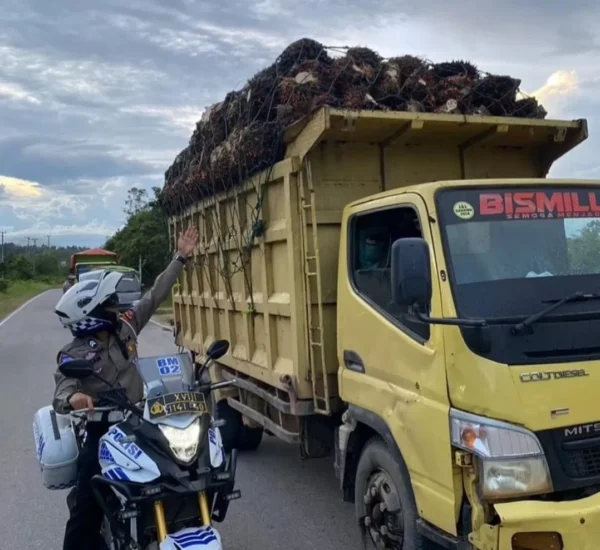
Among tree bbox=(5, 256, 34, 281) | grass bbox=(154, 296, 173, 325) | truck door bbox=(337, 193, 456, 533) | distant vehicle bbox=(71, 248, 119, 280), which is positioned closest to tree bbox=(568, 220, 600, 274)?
truck door bbox=(337, 193, 456, 533)

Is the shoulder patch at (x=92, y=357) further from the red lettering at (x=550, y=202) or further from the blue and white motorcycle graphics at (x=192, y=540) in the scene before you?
the red lettering at (x=550, y=202)

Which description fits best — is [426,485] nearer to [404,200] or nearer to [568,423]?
[568,423]

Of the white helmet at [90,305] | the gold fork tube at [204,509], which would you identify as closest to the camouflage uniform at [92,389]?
the white helmet at [90,305]

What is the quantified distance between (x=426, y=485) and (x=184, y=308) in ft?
19.0

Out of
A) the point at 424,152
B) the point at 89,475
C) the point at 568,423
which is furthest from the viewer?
the point at 424,152

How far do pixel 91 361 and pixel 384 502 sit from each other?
1832 millimetres

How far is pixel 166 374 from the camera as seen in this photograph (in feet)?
12.1

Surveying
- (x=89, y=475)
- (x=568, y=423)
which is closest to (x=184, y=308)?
(x=89, y=475)

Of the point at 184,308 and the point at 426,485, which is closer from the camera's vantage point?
the point at 426,485

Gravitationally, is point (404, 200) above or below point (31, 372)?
above

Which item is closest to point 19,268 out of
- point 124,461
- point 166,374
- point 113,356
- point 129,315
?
point 129,315

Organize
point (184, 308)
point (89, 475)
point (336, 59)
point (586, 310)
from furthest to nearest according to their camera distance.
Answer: point (184, 308), point (336, 59), point (89, 475), point (586, 310)

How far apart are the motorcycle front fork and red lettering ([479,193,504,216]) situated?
205 cm

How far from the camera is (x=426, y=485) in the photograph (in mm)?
3424
